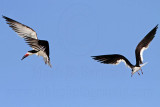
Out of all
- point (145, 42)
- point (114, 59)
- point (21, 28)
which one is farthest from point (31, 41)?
point (145, 42)

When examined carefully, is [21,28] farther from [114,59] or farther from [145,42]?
[145,42]

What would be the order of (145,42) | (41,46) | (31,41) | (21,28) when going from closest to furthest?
(31,41), (41,46), (145,42), (21,28)

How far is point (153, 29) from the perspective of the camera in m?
20.4

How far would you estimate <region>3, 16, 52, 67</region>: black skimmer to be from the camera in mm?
18594

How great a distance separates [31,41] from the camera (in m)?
18.4

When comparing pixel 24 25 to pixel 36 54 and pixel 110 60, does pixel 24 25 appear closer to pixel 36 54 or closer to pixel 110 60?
pixel 36 54

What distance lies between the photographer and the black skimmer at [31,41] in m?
18.6

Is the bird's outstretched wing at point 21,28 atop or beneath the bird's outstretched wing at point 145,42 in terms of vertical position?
atop

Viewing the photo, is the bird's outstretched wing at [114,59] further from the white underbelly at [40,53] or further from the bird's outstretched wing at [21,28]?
the bird's outstretched wing at [21,28]

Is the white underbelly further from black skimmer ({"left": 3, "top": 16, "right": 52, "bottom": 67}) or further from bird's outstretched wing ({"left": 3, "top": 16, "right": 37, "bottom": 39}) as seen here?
bird's outstretched wing ({"left": 3, "top": 16, "right": 37, "bottom": 39})

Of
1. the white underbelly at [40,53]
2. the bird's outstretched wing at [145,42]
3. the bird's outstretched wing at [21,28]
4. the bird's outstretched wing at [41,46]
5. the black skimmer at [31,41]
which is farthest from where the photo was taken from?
the bird's outstretched wing at [21,28]

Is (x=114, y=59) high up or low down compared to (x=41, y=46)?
down

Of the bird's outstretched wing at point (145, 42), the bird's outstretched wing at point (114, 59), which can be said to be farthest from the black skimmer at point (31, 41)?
the bird's outstretched wing at point (145, 42)

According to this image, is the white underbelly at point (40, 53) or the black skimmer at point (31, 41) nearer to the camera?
the black skimmer at point (31, 41)
